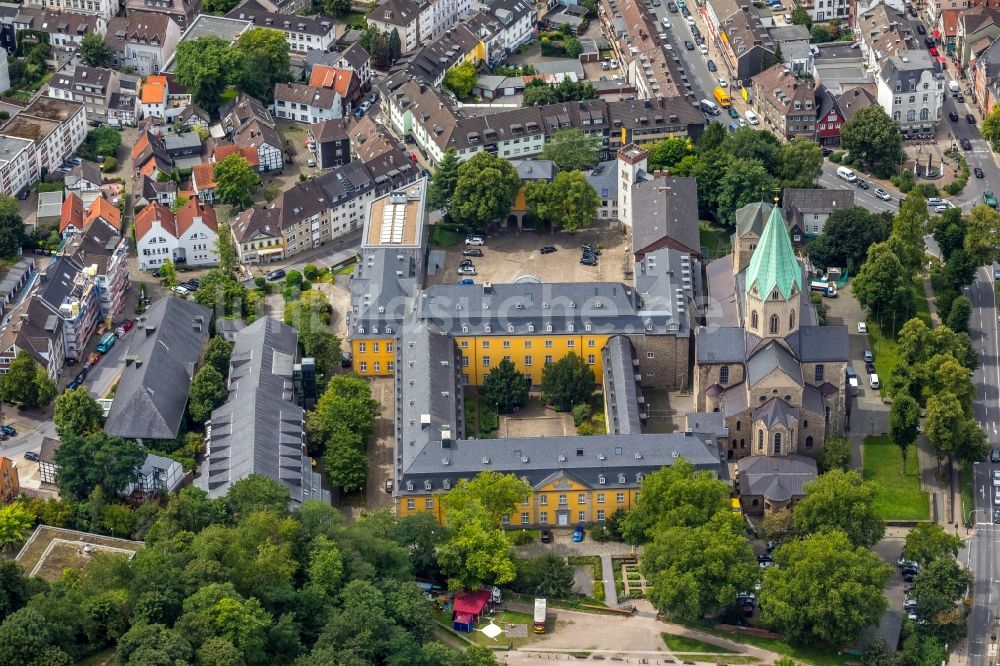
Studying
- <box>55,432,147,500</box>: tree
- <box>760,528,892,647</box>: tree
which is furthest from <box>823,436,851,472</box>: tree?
<box>55,432,147,500</box>: tree

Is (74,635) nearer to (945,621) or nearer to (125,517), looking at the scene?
(125,517)

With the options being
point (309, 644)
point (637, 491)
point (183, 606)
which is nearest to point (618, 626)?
point (637, 491)

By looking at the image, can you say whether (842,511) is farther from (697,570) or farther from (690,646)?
(690,646)

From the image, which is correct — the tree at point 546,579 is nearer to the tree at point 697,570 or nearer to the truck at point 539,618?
the truck at point 539,618

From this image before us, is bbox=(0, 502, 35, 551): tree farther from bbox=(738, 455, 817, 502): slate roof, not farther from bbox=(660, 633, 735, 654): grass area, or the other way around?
bbox=(738, 455, 817, 502): slate roof

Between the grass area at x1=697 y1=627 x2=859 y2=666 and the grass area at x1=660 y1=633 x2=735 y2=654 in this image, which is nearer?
the grass area at x1=697 y1=627 x2=859 y2=666
